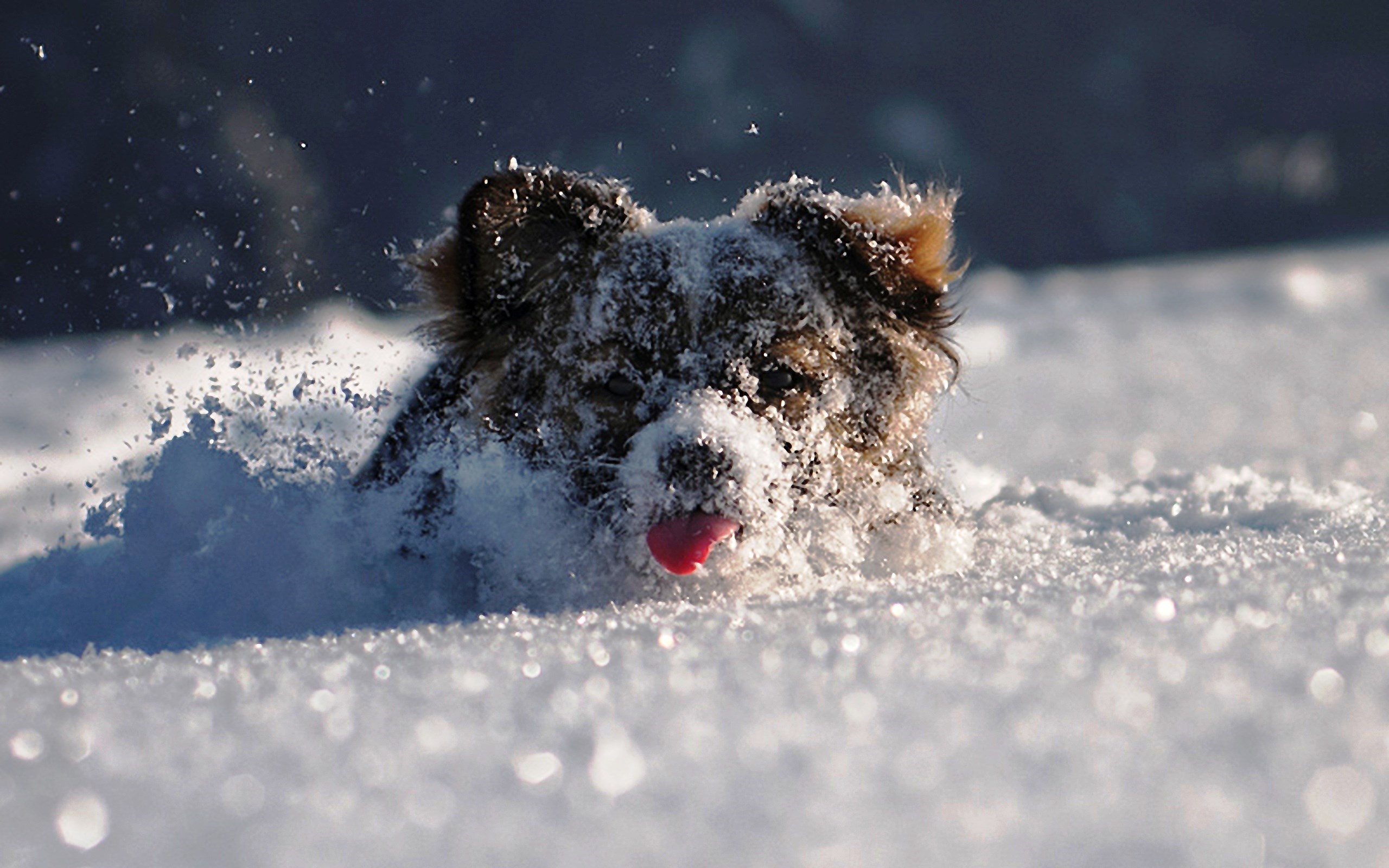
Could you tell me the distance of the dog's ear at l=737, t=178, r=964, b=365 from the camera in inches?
109

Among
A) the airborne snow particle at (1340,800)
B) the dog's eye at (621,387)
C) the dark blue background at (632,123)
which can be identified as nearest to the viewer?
the airborne snow particle at (1340,800)

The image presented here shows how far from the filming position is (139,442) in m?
3.48

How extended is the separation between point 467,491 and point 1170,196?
23371 millimetres

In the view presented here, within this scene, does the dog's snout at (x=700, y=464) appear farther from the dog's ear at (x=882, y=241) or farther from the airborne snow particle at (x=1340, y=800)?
the airborne snow particle at (x=1340, y=800)

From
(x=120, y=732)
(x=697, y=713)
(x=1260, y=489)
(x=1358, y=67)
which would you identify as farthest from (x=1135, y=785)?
(x=1358, y=67)

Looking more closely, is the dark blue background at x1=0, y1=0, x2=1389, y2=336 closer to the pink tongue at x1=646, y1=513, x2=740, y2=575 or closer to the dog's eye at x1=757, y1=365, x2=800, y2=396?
the dog's eye at x1=757, y1=365, x2=800, y2=396

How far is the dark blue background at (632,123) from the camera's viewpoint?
356 cm

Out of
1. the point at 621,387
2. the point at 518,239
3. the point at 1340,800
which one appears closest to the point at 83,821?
the point at 1340,800

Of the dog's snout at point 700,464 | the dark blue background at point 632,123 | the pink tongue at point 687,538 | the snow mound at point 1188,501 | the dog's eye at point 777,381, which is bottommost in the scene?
the pink tongue at point 687,538

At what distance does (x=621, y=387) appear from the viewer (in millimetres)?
2490

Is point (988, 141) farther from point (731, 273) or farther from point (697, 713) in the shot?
point (697, 713)

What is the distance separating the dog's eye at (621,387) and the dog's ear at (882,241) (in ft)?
2.03

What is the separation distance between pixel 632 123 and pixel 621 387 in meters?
1.19

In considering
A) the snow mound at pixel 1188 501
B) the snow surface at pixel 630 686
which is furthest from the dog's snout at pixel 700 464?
the snow mound at pixel 1188 501
